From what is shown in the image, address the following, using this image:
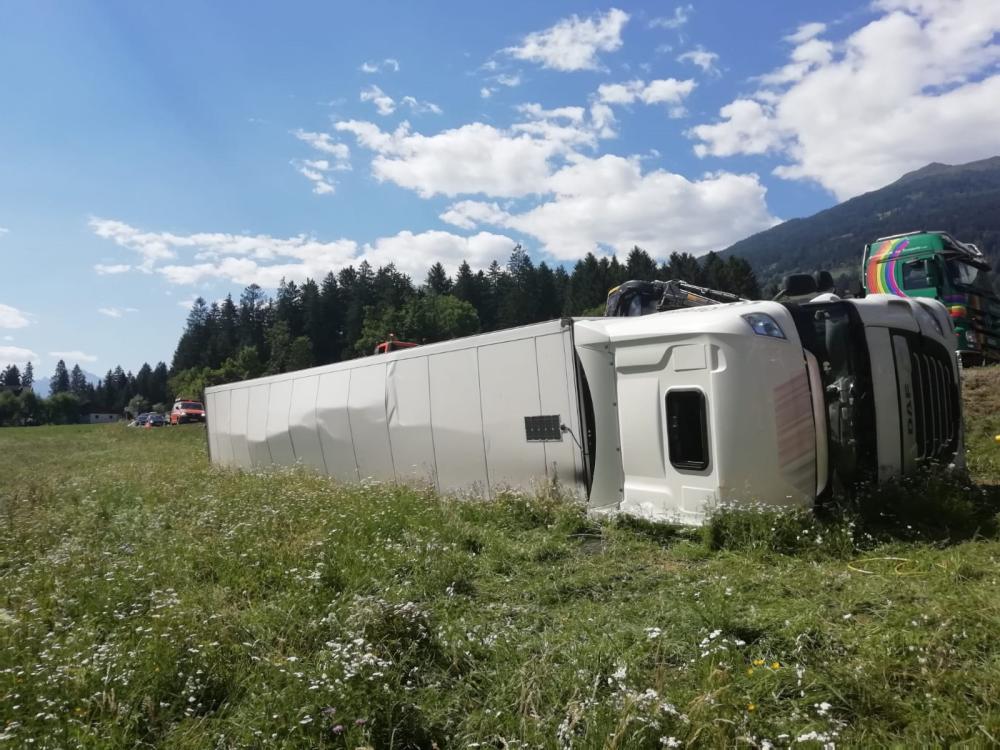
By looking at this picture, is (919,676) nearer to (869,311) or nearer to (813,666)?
(813,666)

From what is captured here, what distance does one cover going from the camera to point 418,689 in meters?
3.25

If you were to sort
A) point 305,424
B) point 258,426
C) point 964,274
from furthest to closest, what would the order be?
point 258,426, point 964,274, point 305,424

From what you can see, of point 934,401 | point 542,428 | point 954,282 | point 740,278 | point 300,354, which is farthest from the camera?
point 300,354

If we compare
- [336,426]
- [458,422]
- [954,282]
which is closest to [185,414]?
[336,426]

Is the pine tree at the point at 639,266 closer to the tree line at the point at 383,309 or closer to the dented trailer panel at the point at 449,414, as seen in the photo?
the tree line at the point at 383,309

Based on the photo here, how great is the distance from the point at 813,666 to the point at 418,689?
1875 mm

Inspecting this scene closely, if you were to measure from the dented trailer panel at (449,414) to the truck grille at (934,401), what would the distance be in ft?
11.1

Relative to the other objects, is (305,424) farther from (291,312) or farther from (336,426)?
(291,312)

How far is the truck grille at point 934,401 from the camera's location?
666cm

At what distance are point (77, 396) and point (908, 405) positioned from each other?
160m

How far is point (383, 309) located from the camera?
95188 mm

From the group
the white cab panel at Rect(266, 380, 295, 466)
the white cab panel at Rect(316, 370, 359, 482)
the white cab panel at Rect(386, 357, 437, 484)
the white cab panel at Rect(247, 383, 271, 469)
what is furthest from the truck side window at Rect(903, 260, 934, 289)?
the white cab panel at Rect(247, 383, 271, 469)

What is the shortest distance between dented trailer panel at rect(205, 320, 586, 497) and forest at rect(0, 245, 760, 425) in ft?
218

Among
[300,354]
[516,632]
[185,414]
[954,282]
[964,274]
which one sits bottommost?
[516,632]
